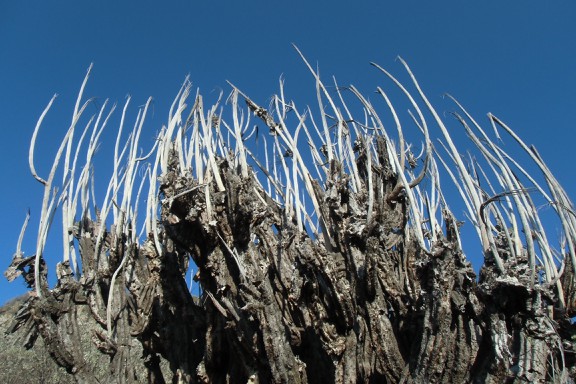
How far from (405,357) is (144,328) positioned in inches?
81.9

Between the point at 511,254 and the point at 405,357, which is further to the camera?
the point at 405,357

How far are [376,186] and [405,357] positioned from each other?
4.28 ft

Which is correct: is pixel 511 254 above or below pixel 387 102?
below

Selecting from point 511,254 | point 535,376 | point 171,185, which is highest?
point 171,185

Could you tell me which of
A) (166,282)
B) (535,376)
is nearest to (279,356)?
(166,282)

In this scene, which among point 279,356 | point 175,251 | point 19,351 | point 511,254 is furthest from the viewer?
point 19,351

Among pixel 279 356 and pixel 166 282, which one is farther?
pixel 166 282

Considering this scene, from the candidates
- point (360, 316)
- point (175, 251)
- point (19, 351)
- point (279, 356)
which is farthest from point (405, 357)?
point (19, 351)

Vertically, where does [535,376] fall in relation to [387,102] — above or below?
below

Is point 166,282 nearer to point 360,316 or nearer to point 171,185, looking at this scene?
point 171,185

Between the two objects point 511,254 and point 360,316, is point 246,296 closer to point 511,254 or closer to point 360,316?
point 360,316

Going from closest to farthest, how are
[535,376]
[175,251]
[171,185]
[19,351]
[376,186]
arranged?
1. [535,376]
2. [171,185]
3. [376,186]
4. [175,251]
5. [19,351]

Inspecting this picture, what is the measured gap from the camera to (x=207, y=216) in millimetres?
3729

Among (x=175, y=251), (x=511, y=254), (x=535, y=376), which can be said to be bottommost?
(x=535, y=376)
